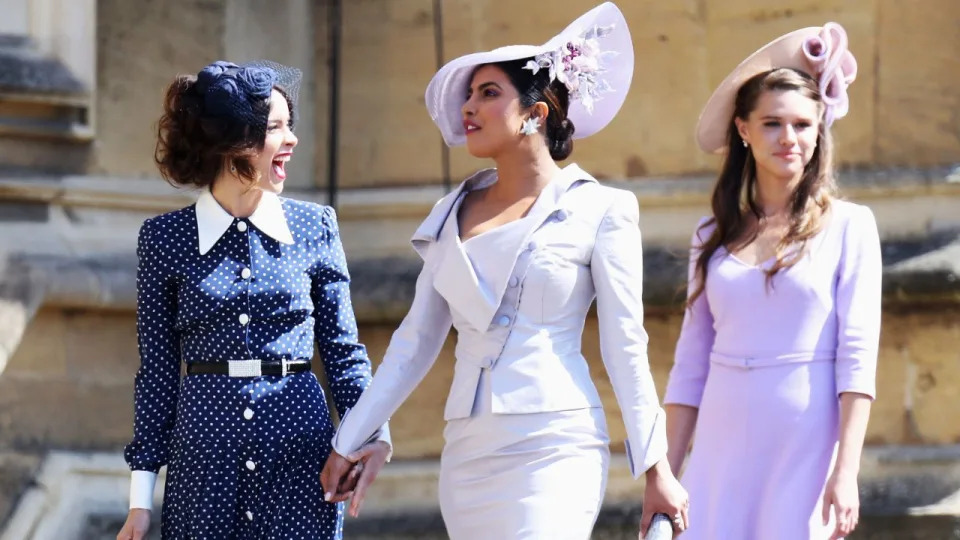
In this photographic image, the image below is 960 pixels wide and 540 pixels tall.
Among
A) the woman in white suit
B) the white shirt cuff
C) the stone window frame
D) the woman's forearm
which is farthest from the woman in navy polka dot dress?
the stone window frame

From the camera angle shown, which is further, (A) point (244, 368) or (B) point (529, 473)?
(A) point (244, 368)

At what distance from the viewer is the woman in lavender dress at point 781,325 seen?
4066 mm

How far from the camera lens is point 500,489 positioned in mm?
3574

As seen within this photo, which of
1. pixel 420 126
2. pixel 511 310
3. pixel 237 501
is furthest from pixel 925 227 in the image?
pixel 237 501

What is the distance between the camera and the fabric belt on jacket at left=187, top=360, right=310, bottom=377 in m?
3.75

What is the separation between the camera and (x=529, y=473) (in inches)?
140

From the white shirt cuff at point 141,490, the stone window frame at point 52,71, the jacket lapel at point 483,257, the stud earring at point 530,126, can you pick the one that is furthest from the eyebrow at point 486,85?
the stone window frame at point 52,71

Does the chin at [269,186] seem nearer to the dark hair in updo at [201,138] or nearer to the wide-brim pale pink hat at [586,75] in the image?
the dark hair in updo at [201,138]

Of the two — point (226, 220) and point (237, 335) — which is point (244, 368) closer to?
point (237, 335)

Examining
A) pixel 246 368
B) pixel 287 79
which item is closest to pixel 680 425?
pixel 246 368

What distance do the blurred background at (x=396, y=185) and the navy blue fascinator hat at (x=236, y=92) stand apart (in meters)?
2.31

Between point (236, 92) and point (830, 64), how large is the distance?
5.27ft

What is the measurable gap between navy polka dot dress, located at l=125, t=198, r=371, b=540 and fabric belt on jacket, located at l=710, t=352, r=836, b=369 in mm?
958

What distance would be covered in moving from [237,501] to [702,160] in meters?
2.96
